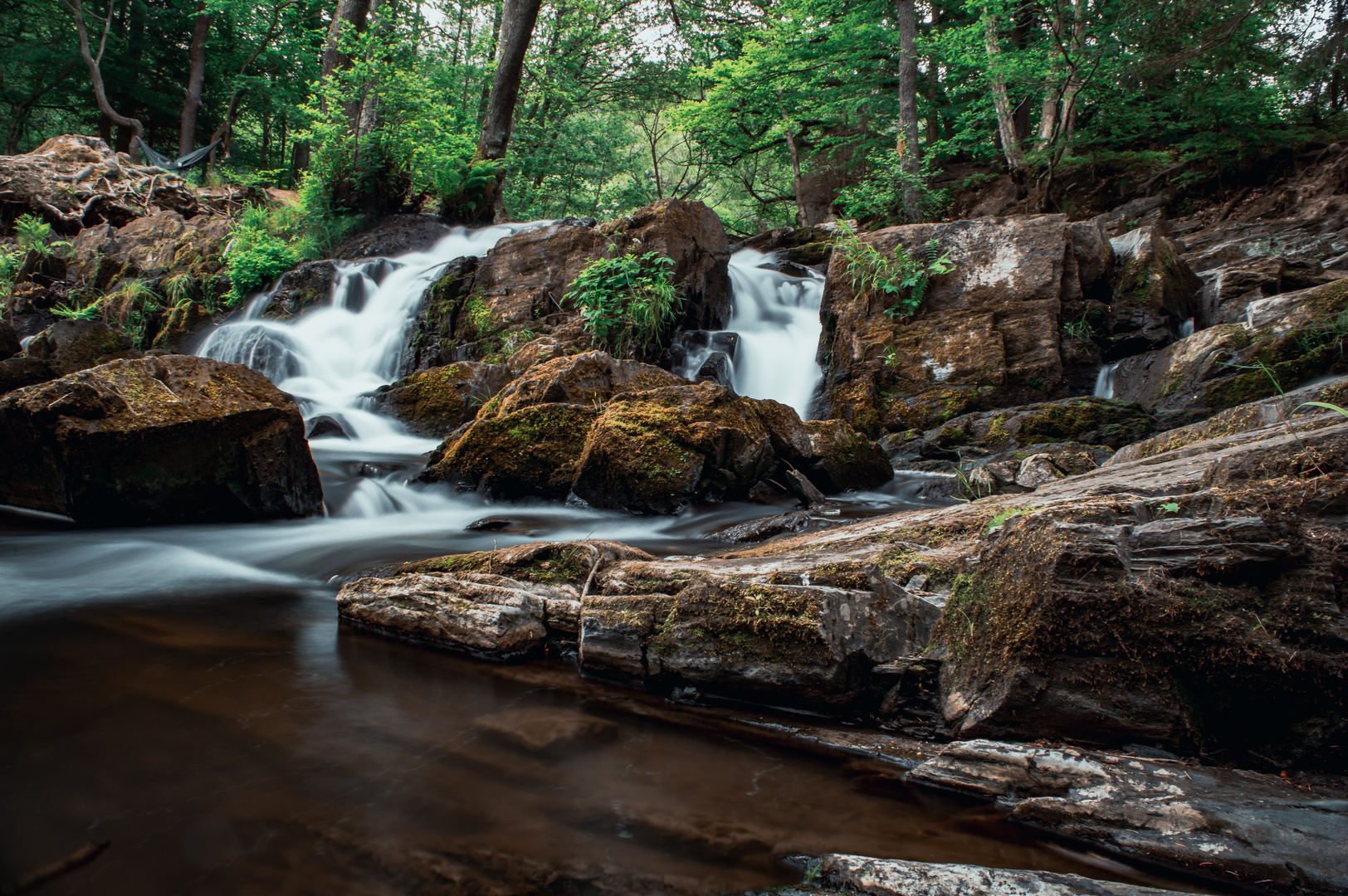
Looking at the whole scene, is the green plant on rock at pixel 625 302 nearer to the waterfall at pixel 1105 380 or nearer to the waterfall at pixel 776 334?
the waterfall at pixel 776 334

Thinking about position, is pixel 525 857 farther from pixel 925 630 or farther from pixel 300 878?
pixel 925 630

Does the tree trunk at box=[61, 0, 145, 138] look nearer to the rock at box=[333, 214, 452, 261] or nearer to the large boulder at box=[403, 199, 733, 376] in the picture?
the rock at box=[333, 214, 452, 261]

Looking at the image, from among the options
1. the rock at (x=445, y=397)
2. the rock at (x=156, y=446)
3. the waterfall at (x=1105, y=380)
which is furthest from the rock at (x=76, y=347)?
the waterfall at (x=1105, y=380)

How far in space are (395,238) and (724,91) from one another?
9.62 m

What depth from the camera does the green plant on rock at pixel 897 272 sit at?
9.60 m

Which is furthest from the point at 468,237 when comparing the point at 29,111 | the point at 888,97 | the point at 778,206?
the point at 29,111

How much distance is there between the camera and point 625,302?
9.98 m

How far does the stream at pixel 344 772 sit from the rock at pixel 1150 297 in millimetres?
8986

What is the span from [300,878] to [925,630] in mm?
2156

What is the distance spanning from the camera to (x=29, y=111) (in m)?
26.5

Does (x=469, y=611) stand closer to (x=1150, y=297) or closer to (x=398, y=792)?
(x=398, y=792)

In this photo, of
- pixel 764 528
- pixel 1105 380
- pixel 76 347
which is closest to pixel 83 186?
pixel 76 347

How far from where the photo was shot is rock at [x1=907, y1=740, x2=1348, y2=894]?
149 cm

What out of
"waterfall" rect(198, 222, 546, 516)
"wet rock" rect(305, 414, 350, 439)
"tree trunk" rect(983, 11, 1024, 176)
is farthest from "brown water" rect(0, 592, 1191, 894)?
"tree trunk" rect(983, 11, 1024, 176)
